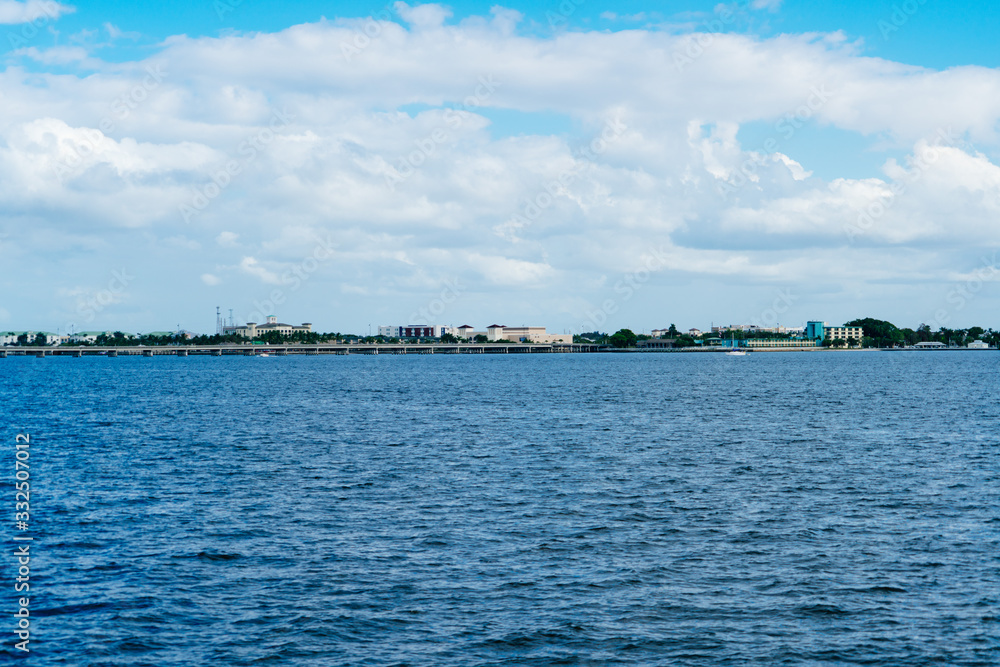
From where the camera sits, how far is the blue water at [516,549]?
65.1ft

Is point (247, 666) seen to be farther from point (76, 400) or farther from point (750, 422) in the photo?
point (76, 400)

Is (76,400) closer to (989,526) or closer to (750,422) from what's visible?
(750,422)

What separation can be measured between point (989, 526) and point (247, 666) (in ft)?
81.6

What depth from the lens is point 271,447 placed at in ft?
179

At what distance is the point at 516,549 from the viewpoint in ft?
90.4

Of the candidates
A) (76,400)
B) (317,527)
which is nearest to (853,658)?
(317,527)

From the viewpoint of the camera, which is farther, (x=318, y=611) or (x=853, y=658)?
(x=318, y=611)

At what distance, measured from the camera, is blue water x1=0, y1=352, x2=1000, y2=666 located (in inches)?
781

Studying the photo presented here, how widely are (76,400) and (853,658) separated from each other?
101082 mm

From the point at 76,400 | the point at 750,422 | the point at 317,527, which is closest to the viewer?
the point at 317,527

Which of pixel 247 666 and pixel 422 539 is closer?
pixel 247 666

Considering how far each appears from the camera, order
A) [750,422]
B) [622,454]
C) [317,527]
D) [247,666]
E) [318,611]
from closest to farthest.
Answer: [247,666]
[318,611]
[317,527]
[622,454]
[750,422]

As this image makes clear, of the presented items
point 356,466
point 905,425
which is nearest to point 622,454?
point 356,466

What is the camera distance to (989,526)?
98.5 feet
